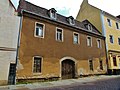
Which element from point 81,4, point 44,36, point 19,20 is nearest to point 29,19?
point 19,20

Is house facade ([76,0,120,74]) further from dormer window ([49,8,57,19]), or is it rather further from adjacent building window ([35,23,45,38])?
adjacent building window ([35,23,45,38])

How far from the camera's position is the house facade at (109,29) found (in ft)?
67.2

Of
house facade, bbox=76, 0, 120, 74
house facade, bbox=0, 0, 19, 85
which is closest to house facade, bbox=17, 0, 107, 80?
house facade, bbox=0, 0, 19, 85

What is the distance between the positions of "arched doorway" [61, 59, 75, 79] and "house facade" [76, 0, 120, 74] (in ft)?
25.7

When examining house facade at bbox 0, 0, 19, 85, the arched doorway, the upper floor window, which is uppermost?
the upper floor window

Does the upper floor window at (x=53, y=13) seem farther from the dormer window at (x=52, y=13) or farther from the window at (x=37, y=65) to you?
the window at (x=37, y=65)

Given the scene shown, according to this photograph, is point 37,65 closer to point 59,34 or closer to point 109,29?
point 59,34

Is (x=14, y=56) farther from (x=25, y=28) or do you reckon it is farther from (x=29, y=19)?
(x=29, y=19)

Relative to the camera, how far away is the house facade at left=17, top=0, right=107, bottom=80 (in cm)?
1155

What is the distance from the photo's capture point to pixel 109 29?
21.9 metres

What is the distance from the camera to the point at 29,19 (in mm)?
12234

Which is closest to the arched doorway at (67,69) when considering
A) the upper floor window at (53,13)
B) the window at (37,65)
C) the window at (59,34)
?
the window at (59,34)

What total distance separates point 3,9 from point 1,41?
9.61ft

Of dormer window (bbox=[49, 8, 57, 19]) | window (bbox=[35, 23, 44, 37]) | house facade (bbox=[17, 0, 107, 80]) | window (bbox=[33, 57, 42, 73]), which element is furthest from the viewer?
dormer window (bbox=[49, 8, 57, 19])
